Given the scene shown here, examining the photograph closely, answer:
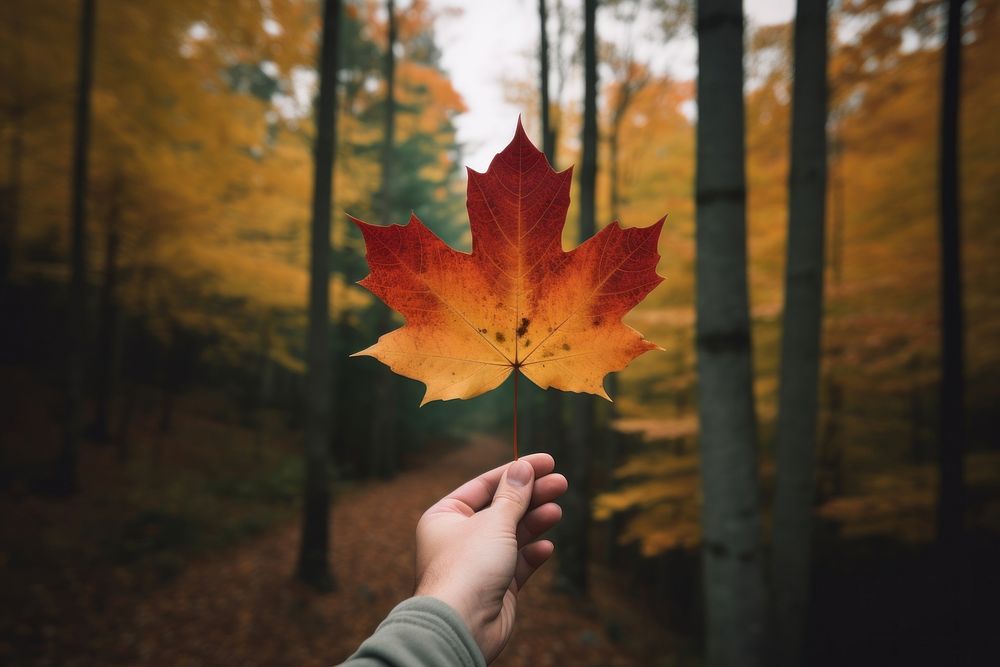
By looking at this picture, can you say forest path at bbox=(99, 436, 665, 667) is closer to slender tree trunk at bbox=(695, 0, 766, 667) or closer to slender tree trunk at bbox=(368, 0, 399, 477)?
slender tree trunk at bbox=(695, 0, 766, 667)

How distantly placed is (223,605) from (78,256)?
538 centimetres

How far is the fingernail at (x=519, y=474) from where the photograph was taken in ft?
3.81

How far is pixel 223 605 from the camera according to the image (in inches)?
197

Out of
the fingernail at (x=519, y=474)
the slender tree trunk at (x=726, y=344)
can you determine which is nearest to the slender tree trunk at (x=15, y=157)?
the slender tree trunk at (x=726, y=344)

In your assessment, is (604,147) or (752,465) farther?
(604,147)

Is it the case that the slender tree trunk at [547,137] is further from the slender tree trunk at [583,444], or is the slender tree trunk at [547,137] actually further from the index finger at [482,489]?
the index finger at [482,489]

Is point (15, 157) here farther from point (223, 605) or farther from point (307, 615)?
point (307, 615)

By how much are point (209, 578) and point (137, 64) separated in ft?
22.8

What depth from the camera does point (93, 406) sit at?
1146 cm

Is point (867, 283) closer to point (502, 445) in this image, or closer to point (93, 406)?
point (93, 406)

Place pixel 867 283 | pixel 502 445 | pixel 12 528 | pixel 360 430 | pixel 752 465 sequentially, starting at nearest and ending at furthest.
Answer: pixel 752 465 → pixel 867 283 → pixel 12 528 → pixel 360 430 → pixel 502 445

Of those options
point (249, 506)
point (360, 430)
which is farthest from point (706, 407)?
point (360, 430)

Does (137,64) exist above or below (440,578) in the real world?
above

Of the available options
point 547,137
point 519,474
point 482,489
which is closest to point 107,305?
point 547,137
